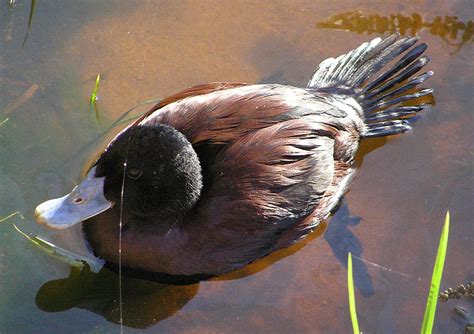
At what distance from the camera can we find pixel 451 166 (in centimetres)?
451

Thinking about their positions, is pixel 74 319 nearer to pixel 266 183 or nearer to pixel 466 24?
pixel 266 183

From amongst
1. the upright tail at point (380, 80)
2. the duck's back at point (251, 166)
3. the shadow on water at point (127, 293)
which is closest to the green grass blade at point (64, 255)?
the shadow on water at point (127, 293)

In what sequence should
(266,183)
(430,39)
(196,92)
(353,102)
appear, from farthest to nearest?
(430,39)
(353,102)
(196,92)
(266,183)

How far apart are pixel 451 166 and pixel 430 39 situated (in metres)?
0.95

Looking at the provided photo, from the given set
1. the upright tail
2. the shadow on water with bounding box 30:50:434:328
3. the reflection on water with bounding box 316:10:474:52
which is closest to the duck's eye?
the shadow on water with bounding box 30:50:434:328

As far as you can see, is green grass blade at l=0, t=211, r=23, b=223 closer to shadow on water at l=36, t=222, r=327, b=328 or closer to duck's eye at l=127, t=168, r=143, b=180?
shadow on water at l=36, t=222, r=327, b=328

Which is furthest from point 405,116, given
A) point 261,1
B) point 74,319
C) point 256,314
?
point 74,319

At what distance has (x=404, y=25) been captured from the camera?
16.8ft

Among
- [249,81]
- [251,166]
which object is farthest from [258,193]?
[249,81]

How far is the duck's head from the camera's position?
12.1ft

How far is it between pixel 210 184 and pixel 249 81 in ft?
3.63

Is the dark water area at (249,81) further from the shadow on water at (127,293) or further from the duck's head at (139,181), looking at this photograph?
the duck's head at (139,181)

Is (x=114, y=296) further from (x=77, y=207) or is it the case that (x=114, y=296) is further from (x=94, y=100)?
(x=94, y=100)

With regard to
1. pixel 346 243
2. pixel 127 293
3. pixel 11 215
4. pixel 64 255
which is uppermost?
pixel 11 215
